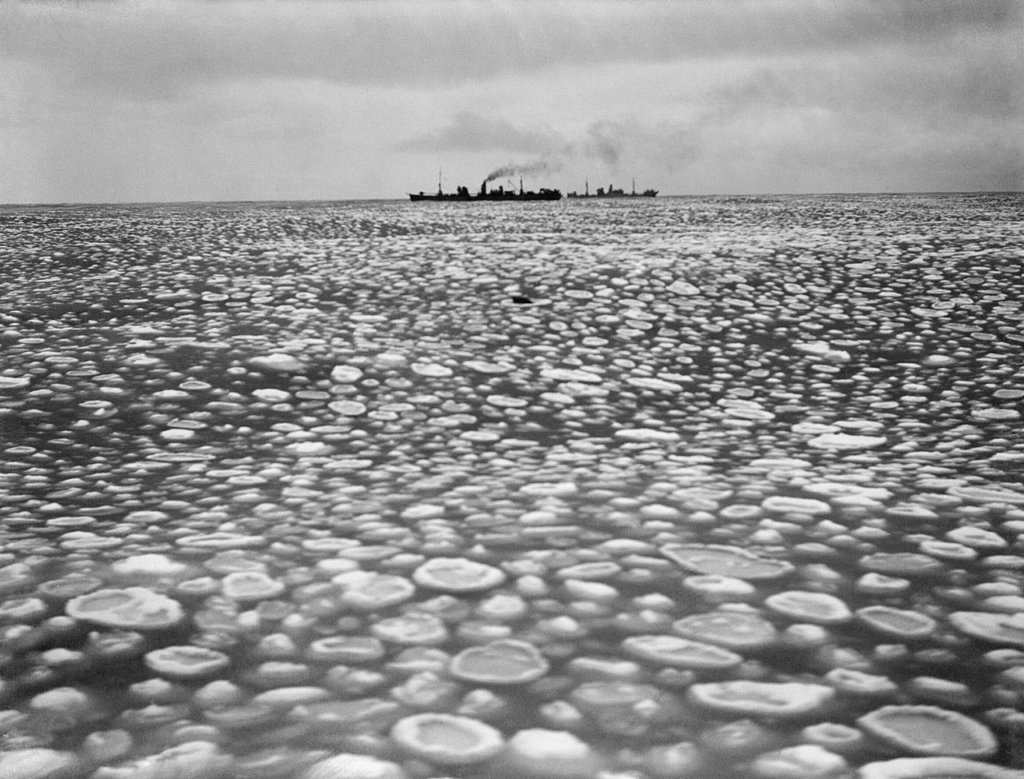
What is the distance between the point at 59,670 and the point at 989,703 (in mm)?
2240

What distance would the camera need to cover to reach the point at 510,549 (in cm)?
310

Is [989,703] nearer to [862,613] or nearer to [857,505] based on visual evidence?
[862,613]

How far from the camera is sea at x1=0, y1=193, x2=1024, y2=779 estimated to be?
196 cm

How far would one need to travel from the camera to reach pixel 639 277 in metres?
10.8

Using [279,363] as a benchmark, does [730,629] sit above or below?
below

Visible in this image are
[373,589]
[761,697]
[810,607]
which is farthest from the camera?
[373,589]

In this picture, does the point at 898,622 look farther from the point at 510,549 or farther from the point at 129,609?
the point at 129,609

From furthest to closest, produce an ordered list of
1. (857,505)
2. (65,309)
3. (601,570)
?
(65,309), (857,505), (601,570)

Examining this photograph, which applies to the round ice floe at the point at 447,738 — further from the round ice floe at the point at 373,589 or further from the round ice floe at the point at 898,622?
the round ice floe at the point at 898,622

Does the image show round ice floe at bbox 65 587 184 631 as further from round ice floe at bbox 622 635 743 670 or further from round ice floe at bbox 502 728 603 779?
round ice floe at bbox 622 635 743 670

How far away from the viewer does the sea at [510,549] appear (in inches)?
77.0

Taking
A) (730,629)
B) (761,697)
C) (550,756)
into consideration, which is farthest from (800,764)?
(730,629)

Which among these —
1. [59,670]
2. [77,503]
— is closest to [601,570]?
[59,670]

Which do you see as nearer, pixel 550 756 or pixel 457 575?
pixel 550 756
